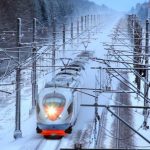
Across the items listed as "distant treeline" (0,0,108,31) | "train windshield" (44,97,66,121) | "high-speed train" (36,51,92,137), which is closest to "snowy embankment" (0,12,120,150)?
"high-speed train" (36,51,92,137)

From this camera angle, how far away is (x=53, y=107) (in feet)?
77.7

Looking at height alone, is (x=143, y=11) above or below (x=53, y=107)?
above

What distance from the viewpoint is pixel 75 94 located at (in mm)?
25312

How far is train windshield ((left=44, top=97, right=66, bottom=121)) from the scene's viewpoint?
2364 centimetres

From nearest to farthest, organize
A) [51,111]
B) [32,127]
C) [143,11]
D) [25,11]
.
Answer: [51,111] → [32,127] → [25,11] → [143,11]

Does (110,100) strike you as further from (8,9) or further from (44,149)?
(8,9)

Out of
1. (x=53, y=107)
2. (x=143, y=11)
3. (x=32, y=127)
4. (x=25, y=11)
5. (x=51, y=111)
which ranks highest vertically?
(x=143, y=11)

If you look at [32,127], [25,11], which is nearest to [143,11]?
[25,11]

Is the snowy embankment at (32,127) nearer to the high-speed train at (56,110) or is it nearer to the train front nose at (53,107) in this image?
the high-speed train at (56,110)

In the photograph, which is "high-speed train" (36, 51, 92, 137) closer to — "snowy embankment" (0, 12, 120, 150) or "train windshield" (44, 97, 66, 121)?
"train windshield" (44, 97, 66, 121)

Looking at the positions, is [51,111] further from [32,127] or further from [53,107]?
[32,127]

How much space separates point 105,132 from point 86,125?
56.5 inches

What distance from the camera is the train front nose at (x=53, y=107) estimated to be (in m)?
23.6

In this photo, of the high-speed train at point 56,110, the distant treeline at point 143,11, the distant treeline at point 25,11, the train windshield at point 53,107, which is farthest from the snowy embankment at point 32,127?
the distant treeline at point 143,11
